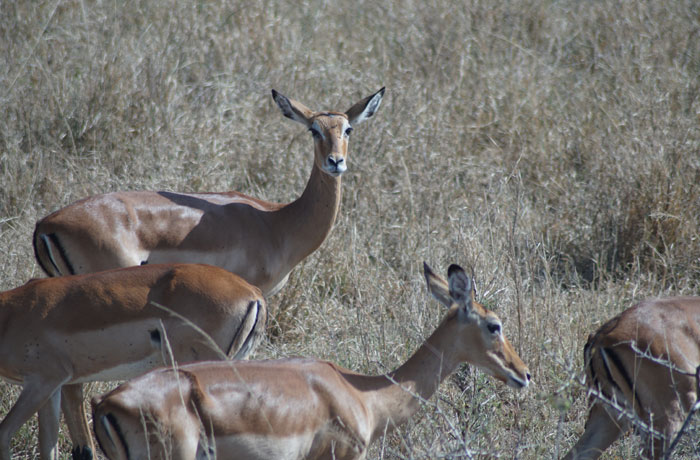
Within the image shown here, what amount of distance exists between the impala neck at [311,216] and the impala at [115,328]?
4.71 ft

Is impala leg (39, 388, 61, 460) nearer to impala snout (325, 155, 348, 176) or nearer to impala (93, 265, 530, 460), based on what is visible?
impala (93, 265, 530, 460)

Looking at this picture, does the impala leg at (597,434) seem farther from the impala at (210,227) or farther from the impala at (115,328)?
the impala at (210,227)

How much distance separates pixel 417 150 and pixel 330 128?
190 centimetres

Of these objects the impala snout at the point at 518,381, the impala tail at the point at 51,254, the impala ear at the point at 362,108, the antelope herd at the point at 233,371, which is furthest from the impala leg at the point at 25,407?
the impala ear at the point at 362,108

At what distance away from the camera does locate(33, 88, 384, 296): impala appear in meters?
4.94

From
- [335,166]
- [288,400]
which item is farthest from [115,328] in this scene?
→ [335,166]

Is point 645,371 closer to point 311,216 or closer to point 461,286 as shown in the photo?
point 461,286

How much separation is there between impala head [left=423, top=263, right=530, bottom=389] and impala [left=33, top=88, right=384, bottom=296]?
1624mm

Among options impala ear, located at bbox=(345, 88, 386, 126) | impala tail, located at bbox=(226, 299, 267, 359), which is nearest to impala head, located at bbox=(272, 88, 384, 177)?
impala ear, located at bbox=(345, 88, 386, 126)

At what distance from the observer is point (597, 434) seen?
422 centimetres

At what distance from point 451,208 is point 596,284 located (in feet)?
4.14

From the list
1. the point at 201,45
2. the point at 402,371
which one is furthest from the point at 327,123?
the point at 201,45

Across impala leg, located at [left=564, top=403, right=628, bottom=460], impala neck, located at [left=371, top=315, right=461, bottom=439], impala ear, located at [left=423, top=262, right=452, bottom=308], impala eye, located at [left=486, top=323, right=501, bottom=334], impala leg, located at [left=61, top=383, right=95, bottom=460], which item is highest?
impala ear, located at [left=423, top=262, right=452, bottom=308]

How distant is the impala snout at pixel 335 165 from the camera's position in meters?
5.57
